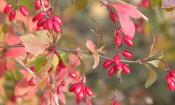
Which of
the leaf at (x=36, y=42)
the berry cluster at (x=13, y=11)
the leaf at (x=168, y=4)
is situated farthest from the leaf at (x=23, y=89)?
the leaf at (x=168, y=4)

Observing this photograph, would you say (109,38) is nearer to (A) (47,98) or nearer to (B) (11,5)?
(A) (47,98)

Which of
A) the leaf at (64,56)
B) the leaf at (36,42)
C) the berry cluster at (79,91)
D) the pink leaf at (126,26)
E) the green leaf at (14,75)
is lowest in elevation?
the green leaf at (14,75)

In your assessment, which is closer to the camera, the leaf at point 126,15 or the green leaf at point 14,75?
the leaf at point 126,15

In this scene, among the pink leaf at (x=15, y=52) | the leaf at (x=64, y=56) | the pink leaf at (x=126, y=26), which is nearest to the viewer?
the pink leaf at (x=126, y=26)

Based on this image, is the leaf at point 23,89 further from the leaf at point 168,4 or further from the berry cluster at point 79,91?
the leaf at point 168,4

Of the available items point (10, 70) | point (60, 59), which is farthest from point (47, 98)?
point (60, 59)

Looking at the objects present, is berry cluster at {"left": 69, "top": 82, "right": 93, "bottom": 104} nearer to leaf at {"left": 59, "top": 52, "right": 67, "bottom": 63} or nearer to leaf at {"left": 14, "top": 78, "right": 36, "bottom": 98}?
leaf at {"left": 59, "top": 52, "right": 67, "bottom": 63}

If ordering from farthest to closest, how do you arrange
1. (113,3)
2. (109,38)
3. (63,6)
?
(63,6) → (109,38) → (113,3)

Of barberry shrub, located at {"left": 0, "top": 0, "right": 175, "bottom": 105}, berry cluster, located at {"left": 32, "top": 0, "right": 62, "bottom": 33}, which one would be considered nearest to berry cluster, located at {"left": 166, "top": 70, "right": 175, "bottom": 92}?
barberry shrub, located at {"left": 0, "top": 0, "right": 175, "bottom": 105}

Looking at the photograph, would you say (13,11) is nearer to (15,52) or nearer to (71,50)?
(71,50)
